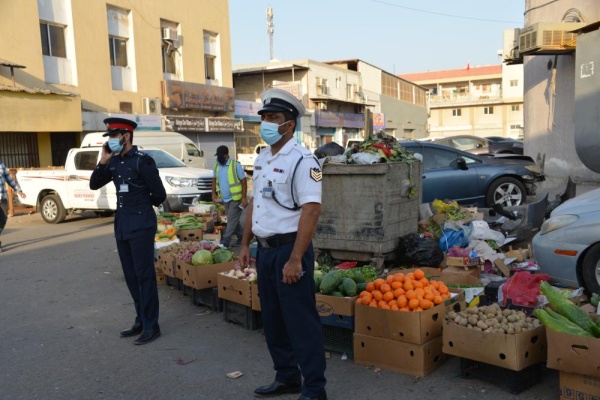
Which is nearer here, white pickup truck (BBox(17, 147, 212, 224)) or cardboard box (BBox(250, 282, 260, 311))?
cardboard box (BBox(250, 282, 260, 311))

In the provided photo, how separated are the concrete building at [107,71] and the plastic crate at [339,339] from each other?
52.5 ft

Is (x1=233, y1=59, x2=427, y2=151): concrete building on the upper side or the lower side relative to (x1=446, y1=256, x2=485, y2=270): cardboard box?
upper

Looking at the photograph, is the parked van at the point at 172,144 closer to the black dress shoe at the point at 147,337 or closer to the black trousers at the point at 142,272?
the black trousers at the point at 142,272

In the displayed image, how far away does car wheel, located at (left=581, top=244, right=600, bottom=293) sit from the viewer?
5520 millimetres

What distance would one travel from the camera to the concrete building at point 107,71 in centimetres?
1867

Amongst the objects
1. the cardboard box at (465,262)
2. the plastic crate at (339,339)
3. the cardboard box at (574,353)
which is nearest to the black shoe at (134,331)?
the plastic crate at (339,339)

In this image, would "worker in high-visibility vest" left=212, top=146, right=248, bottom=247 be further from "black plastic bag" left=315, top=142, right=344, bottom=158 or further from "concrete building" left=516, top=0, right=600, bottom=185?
"concrete building" left=516, top=0, right=600, bottom=185

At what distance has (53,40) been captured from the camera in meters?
20.5

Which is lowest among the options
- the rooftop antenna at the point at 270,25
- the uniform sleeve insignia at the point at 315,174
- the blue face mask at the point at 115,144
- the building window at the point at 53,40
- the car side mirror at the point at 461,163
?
the car side mirror at the point at 461,163

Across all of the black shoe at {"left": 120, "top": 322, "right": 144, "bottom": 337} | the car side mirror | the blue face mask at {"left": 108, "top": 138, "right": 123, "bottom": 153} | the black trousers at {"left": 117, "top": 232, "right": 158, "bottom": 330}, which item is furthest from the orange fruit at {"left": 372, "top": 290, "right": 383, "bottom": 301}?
the car side mirror

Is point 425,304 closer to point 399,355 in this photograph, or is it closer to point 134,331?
point 399,355

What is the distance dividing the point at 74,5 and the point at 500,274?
19531 mm

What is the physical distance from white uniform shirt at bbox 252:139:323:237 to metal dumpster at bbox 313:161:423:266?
3.17 metres

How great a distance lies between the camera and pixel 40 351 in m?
5.30
